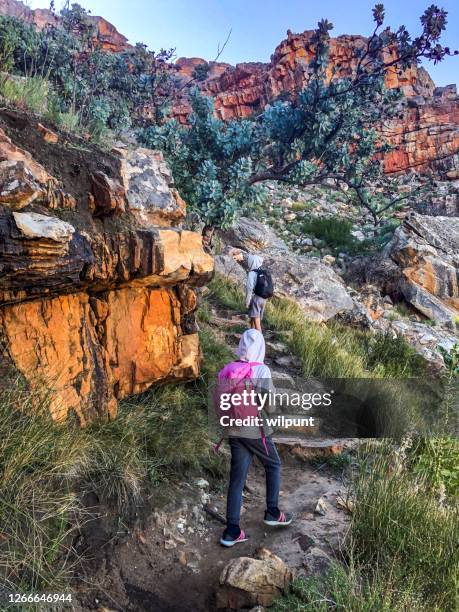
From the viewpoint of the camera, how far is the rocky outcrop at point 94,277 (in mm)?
3102

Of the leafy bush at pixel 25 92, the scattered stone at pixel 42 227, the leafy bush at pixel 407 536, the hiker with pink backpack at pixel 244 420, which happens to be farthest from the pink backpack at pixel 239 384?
the leafy bush at pixel 25 92

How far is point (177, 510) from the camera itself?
3.76 metres

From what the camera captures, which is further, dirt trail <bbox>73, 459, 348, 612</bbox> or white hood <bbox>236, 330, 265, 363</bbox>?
white hood <bbox>236, 330, 265, 363</bbox>

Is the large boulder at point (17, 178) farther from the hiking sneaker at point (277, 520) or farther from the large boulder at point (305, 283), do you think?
the large boulder at point (305, 283)

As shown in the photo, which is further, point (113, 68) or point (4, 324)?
point (113, 68)

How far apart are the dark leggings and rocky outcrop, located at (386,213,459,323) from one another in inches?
363

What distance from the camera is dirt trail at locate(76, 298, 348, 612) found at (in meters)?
2.92

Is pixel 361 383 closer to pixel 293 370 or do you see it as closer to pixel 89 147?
pixel 293 370

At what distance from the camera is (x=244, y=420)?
11.4ft

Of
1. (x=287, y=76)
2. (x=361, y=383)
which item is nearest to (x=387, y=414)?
(x=361, y=383)

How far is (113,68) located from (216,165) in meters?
3.48

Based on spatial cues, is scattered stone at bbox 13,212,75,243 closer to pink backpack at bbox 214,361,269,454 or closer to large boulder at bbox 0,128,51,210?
large boulder at bbox 0,128,51,210

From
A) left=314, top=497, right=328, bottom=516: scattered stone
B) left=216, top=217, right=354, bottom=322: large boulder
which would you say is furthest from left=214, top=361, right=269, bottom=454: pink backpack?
left=216, top=217, right=354, bottom=322: large boulder

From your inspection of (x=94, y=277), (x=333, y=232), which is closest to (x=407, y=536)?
(x=94, y=277)
